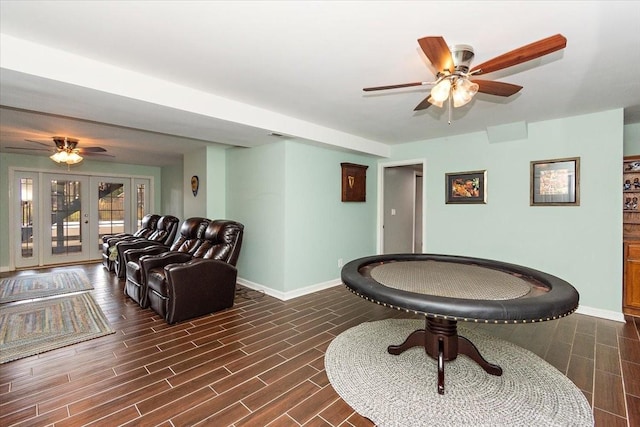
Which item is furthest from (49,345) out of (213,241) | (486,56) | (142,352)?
(486,56)

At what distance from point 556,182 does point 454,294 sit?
2.93 m

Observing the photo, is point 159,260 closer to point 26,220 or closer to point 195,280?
point 195,280

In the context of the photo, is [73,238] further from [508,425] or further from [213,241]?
[508,425]

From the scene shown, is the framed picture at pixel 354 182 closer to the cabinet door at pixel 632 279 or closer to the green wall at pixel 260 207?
the green wall at pixel 260 207

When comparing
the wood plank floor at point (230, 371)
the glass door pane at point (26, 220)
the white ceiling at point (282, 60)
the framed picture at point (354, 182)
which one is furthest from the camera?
the glass door pane at point (26, 220)

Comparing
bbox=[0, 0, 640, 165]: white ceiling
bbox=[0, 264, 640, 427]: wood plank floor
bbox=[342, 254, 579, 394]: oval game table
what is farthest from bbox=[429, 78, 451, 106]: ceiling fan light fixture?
bbox=[0, 264, 640, 427]: wood plank floor

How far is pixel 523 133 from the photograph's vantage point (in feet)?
12.6

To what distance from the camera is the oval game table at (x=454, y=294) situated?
1596 millimetres

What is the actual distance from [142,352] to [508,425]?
274 centimetres

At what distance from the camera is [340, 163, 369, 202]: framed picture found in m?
4.85

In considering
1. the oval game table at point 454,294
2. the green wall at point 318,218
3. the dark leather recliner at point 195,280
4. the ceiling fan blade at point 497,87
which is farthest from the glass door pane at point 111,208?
the ceiling fan blade at point 497,87

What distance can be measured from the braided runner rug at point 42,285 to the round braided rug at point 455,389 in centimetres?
432

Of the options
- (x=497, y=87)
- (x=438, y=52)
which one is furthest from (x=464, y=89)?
(x=438, y=52)

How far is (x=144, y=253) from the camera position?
430 centimetres
